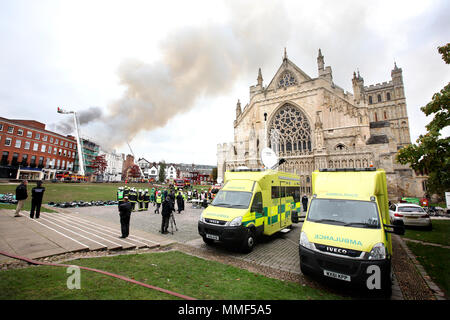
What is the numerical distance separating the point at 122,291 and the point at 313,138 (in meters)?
31.8

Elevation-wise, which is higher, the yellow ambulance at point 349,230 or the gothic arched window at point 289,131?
the gothic arched window at point 289,131

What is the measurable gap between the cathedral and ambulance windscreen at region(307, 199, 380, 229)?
757 inches

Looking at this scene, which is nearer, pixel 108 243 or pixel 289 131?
pixel 108 243

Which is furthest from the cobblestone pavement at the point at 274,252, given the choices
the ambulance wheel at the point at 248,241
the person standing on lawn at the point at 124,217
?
A: the person standing on lawn at the point at 124,217

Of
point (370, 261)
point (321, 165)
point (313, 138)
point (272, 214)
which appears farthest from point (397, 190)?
point (370, 261)

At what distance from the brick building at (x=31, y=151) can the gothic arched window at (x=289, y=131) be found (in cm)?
4780

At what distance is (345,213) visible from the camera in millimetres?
5199

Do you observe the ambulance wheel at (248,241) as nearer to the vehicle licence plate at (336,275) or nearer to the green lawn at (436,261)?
the vehicle licence plate at (336,275)

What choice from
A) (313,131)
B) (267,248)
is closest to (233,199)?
(267,248)

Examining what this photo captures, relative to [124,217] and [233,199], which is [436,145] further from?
[124,217]

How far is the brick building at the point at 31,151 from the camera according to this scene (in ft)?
115

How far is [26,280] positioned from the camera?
359 centimetres

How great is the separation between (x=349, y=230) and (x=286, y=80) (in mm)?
36234

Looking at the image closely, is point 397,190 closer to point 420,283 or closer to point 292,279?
point 420,283
